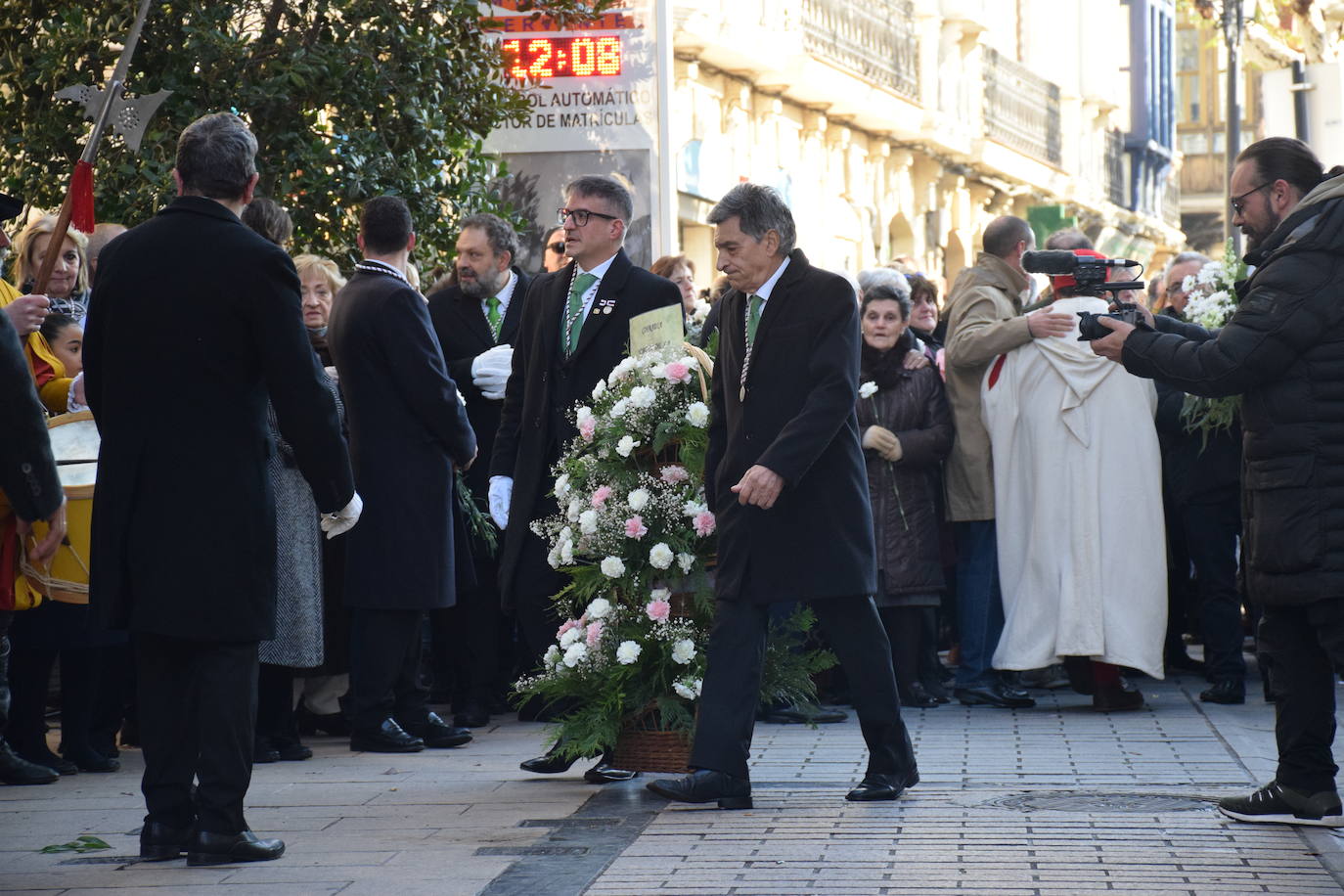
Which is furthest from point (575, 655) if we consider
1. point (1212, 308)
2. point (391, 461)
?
point (1212, 308)

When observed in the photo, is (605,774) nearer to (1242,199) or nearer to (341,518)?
(341,518)

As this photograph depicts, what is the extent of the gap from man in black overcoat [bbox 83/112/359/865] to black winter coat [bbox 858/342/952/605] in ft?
A: 15.4

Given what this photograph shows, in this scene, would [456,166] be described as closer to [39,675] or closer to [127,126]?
[127,126]

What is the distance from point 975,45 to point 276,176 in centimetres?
2417

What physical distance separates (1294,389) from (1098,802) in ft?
5.07

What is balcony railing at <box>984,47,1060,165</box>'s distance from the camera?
114 feet

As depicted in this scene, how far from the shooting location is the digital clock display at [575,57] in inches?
563

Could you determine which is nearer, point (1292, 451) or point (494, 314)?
point (1292, 451)

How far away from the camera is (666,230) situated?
15.6m

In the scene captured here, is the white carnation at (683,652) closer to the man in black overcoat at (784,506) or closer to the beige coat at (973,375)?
the man in black overcoat at (784,506)

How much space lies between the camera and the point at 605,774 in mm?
7695

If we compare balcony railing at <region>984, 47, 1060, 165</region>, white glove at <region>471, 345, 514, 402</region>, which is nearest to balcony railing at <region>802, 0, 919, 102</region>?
balcony railing at <region>984, 47, 1060, 165</region>

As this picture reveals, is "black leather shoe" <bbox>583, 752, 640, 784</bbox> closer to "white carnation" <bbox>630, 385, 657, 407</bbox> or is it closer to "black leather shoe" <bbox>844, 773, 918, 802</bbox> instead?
"black leather shoe" <bbox>844, 773, 918, 802</bbox>

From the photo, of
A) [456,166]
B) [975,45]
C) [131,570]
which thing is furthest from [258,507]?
[975,45]
